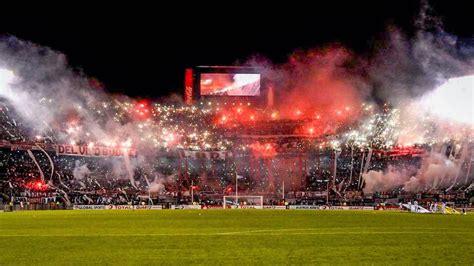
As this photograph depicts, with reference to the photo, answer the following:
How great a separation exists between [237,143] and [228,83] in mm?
15289

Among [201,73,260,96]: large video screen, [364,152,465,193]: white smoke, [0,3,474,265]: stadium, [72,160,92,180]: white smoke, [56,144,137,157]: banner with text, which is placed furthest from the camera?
[72,160,92,180]: white smoke

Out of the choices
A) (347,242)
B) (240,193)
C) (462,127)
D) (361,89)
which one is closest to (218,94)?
(240,193)

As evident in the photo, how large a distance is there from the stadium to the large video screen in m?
0.10

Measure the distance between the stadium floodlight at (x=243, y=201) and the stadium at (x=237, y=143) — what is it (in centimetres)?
15

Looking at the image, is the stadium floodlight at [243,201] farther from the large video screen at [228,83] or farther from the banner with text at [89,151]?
the banner with text at [89,151]

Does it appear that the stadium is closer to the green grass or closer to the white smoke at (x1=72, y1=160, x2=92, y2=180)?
the white smoke at (x1=72, y1=160, x2=92, y2=180)

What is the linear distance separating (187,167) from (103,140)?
10643mm

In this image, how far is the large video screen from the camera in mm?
55562

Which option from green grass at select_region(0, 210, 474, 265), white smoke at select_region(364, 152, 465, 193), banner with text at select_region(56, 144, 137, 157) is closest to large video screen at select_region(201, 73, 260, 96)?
banner with text at select_region(56, 144, 137, 157)

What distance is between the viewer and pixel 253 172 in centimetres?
6906

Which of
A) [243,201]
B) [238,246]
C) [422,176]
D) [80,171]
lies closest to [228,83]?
[243,201]

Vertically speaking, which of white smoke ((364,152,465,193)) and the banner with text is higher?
the banner with text

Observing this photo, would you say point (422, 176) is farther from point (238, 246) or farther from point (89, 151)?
point (238, 246)

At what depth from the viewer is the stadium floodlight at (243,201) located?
54594mm
